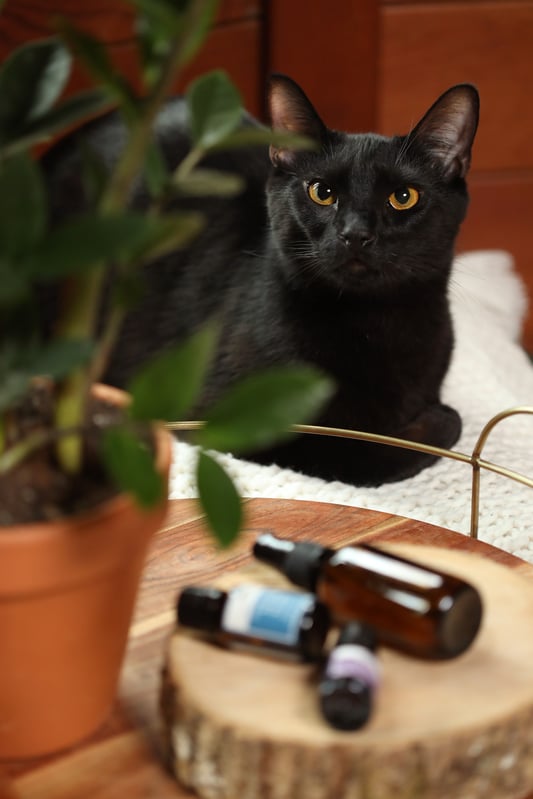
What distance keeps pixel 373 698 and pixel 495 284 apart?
1721mm

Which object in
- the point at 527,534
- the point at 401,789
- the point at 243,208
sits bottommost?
the point at 527,534

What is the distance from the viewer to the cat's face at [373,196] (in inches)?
48.4

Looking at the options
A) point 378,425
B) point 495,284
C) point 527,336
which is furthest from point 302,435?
point 527,336

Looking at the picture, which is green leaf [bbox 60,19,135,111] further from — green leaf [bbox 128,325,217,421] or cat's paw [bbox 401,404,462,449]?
cat's paw [bbox 401,404,462,449]

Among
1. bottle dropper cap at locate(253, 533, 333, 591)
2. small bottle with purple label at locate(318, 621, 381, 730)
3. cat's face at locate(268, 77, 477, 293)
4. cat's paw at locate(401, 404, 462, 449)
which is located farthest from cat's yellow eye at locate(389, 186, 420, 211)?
small bottle with purple label at locate(318, 621, 381, 730)

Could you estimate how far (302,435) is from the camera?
4.47 feet

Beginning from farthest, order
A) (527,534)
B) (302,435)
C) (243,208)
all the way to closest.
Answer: (243,208)
(302,435)
(527,534)

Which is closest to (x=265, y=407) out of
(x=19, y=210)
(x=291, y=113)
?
(x=19, y=210)

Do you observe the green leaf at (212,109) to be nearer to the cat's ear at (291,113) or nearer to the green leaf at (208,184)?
the green leaf at (208,184)

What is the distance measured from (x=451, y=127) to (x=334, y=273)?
0.78ft

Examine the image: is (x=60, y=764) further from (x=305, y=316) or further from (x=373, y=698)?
(x=305, y=316)

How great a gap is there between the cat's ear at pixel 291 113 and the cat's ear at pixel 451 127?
0.12 metres

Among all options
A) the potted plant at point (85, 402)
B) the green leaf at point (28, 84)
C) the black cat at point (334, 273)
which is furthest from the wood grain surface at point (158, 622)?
the black cat at point (334, 273)

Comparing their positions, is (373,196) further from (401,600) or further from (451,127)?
(401,600)
